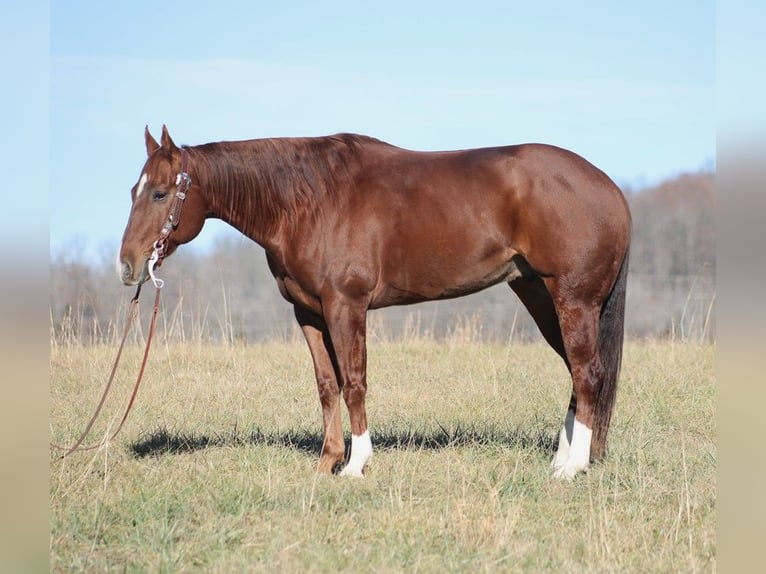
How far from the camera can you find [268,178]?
5.20 meters

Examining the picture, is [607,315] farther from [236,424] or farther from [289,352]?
[289,352]

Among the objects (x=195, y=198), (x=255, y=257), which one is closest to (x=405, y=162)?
(x=195, y=198)

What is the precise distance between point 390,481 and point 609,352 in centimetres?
176

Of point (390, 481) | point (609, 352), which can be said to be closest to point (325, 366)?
point (390, 481)

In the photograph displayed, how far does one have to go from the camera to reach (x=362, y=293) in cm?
507

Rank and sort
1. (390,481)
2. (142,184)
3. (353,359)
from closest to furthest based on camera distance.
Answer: (390,481) → (142,184) → (353,359)

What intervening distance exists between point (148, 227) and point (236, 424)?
1999 mm

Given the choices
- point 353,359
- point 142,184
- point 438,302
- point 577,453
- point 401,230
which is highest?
point 142,184

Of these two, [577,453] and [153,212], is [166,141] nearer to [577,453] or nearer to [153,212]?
[153,212]

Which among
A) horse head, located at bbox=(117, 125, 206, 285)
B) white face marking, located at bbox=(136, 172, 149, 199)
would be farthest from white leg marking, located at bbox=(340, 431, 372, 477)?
white face marking, located at bbox=(136, 172, 149, 199)

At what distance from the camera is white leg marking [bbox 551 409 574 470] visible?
512 cm

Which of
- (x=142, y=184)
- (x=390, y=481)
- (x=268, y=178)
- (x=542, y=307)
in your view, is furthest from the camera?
(x=542, y=307)

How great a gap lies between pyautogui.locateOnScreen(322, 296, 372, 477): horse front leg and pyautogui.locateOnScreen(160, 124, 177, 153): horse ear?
140 cm

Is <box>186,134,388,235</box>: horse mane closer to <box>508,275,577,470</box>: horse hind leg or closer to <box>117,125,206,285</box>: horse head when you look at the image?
<box>117,125,206,285</box>: horse head
